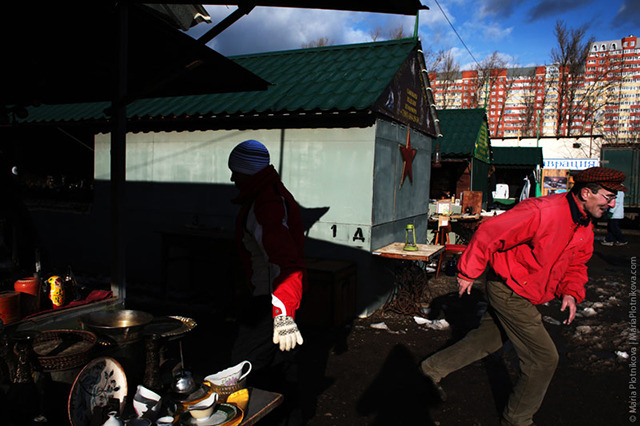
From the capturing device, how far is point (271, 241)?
2766 mm

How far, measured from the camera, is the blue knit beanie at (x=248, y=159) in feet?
9.91

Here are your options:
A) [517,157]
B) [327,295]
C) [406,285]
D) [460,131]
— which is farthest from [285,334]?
[517,157]

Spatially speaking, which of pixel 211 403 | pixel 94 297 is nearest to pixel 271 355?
pixel 211 403

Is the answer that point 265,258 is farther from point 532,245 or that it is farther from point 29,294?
point 532,245

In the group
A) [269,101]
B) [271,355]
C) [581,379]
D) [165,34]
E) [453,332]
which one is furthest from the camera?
[269,101]

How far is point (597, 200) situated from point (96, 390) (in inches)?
144

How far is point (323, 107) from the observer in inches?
263

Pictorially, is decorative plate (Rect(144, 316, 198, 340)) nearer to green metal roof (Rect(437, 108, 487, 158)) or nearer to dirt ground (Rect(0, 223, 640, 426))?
dirt ground (Rect(0, 223, 640, 426))

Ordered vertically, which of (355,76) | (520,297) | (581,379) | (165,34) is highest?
(355,76)

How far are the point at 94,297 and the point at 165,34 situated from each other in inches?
87.6

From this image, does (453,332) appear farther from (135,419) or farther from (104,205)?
(104,205)

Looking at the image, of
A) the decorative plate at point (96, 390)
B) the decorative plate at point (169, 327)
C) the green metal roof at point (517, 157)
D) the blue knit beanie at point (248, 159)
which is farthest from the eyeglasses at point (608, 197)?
the green metal roof at point (517, 157)

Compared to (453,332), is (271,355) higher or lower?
higher

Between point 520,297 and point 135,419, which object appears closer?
point 135,419
